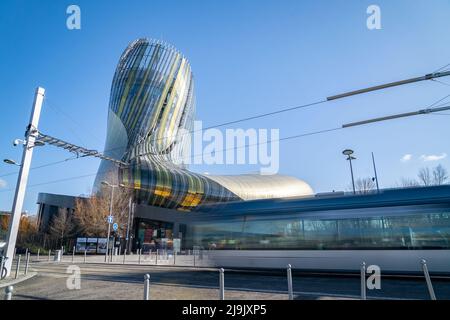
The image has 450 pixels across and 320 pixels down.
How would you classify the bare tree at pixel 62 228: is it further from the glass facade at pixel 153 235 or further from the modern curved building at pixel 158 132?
the glass facade at pixel 153 235

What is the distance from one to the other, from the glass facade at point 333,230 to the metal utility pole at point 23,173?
339 inches

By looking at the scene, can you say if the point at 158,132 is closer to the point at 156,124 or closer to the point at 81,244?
the point at 156,124

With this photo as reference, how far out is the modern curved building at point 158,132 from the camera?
53.1m

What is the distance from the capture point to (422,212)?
34.0 ft

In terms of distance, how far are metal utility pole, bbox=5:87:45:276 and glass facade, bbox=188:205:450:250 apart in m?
8.60

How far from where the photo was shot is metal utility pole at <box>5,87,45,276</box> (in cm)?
1383

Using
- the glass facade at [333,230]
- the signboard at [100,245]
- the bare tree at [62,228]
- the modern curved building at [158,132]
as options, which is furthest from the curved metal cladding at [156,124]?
the glass facade at [333,230]

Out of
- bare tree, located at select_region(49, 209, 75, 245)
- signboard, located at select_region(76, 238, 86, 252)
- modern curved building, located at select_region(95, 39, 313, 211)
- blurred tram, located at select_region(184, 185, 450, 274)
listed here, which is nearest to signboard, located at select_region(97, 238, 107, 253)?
signboard, located at select_region(76, 238, 86, 252)

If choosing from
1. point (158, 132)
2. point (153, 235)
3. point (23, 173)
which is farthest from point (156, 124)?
point (23, 173)

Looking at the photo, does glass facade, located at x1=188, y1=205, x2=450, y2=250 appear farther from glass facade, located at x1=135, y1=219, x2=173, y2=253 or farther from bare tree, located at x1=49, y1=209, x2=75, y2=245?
glass facade, located at x1=135, y1=219, x2=173, y2=253

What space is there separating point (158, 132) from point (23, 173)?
168 feet

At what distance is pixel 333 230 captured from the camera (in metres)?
11.7

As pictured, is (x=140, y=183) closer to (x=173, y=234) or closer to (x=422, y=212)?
(x=173, y=234)
